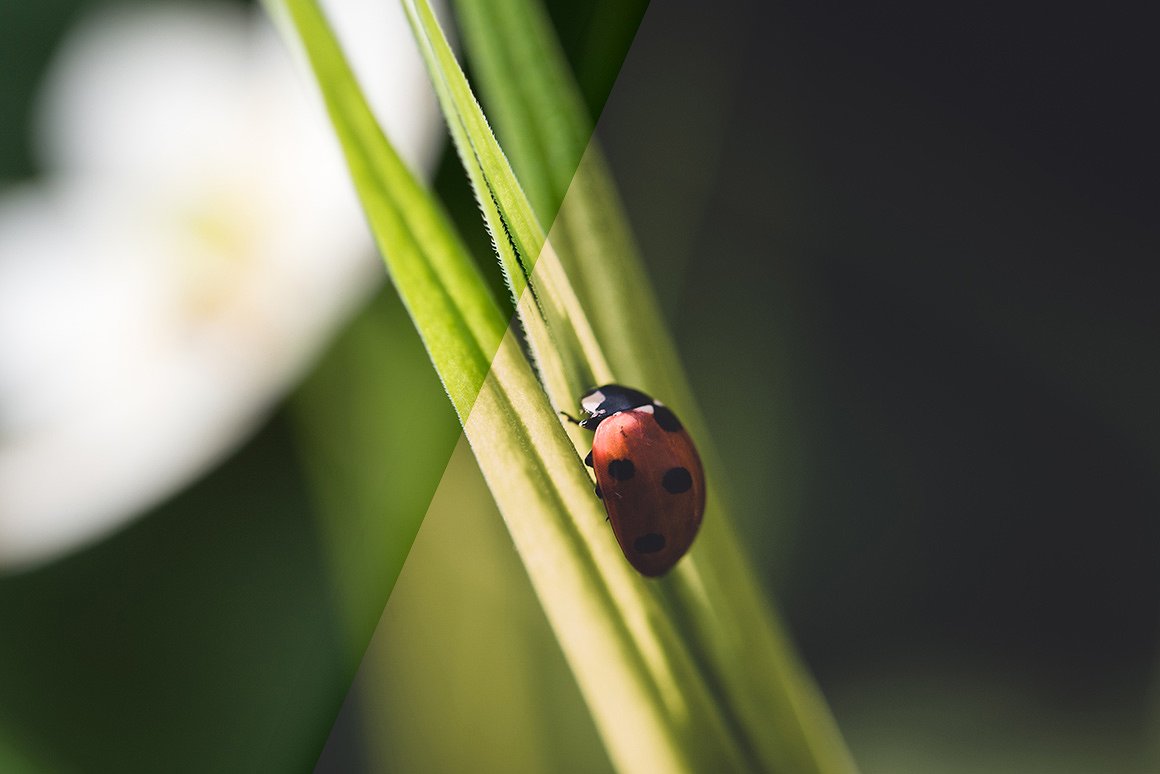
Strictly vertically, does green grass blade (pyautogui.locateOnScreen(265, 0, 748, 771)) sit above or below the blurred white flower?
below

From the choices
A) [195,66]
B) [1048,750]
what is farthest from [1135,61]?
[195,66]

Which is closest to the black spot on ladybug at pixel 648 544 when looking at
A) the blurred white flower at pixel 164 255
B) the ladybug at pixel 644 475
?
the ladybug at pixel 644 475

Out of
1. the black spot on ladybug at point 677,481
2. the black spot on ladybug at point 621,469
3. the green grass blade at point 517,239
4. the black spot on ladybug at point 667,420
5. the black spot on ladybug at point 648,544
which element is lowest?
the black spot on ladybug at point 648,544

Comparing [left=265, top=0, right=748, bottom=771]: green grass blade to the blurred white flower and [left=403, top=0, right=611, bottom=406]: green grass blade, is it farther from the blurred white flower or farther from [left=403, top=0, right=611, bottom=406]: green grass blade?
the blurred white flower

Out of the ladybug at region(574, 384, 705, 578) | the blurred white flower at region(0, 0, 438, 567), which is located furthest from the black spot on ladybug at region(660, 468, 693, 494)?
the blurred white flower at region(0, 0, 438, 567)

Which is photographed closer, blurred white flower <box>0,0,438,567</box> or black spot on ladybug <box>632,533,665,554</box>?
black spot on ladybug <box>632,533,665,554</box>

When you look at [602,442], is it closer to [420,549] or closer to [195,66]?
[420,549]

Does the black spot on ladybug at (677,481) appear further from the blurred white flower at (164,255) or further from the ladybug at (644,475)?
the blurred white flower at (164,255)
